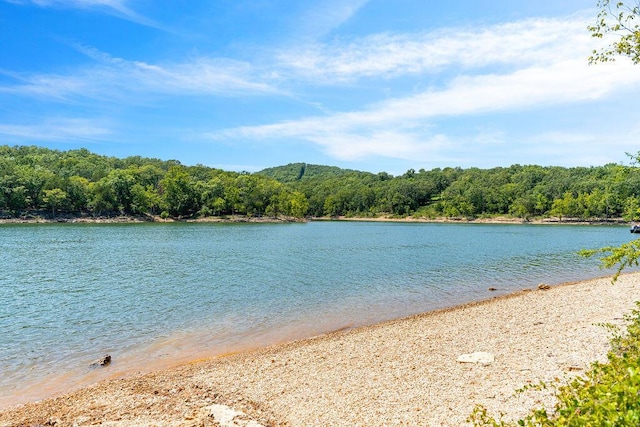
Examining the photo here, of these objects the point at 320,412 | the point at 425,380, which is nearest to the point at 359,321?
the point at 425,380

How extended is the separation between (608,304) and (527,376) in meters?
12.9

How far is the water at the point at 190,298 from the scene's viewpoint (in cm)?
1512

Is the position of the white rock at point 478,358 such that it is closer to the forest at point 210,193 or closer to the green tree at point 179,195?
the forest at point 210,193

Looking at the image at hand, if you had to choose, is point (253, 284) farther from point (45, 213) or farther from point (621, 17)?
point (45, 213)

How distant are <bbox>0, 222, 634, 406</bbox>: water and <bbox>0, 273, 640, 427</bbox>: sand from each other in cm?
236

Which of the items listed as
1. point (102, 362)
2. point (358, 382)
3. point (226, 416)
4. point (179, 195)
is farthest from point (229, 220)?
point (226, 416)

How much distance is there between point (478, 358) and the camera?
1181 cm

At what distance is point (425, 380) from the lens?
10.6m

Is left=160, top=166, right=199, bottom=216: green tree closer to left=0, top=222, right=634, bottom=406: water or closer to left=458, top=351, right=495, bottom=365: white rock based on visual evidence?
left=0, top=222, right=634, bottom=406: water

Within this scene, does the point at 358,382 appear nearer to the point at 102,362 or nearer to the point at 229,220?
the point at 102,362

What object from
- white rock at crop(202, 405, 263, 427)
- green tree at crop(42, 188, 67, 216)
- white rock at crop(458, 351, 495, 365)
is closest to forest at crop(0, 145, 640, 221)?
green tree at crop(42, 188, 67, 216)

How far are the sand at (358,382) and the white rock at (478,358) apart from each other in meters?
0.18

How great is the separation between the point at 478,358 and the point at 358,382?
12.4 ft

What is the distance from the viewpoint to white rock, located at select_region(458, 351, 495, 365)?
11.6m
